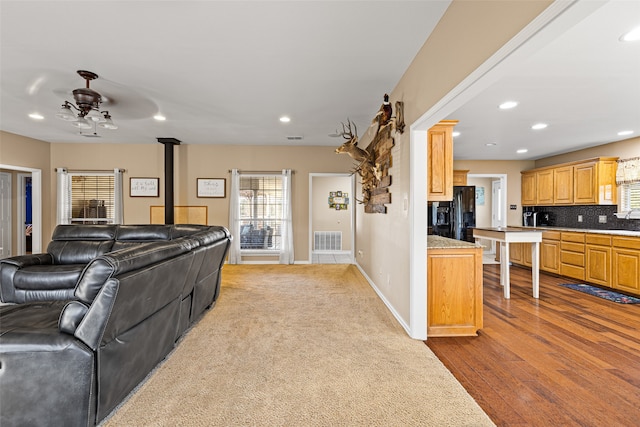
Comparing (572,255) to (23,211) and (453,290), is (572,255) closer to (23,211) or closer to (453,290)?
(453,290)

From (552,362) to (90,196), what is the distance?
8.00m

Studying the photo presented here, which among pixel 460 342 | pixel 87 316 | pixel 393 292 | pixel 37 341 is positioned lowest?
pixel 460 342

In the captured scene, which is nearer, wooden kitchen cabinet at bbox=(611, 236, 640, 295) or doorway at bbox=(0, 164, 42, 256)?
wooden kitchen cabinet at bbox=(611, 236, 640, 295)

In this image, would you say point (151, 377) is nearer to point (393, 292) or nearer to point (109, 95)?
point (393, 292)

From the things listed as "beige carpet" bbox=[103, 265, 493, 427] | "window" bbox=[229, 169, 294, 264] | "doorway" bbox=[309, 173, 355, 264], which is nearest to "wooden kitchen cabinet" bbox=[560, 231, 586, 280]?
"beige carpet" bbox=[103, 265, 493, 427]

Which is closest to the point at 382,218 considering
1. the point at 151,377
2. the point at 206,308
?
the point at 206,308

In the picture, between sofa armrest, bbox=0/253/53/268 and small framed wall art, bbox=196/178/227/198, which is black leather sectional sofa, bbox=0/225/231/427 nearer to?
sofa armrest, bbox=0/253/53/268

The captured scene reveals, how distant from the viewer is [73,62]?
2.93 metres

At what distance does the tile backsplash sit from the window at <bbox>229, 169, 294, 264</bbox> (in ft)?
18.2

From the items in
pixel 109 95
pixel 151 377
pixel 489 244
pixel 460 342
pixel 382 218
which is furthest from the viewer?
pixel 489 244

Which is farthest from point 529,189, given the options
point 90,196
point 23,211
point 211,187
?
point 23,211

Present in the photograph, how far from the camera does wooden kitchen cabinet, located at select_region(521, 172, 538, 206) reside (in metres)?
6.59

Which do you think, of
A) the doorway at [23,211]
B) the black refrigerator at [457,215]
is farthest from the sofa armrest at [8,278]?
the black refrigerator at [457,215]

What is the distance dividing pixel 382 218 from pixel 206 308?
8.12ft
